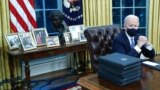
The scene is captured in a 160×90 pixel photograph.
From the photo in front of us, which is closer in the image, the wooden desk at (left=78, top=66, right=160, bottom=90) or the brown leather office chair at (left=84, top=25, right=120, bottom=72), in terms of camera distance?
the wooden desk at (left=78, top=66, right=160, bottom=90)

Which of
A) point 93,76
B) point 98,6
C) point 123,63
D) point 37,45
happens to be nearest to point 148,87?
point 123,63

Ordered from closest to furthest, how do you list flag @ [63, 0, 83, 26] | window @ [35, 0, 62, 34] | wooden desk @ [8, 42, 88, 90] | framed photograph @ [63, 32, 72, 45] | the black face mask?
the black face mask, wooden desk @ [8, 42, 88, 90], framed photograph @ [63, 32, 72, 45], window @ [35, 0, 62, 34], flag @ [63, 0, 83, 26]

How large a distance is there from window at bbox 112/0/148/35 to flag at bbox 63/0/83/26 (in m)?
0.78

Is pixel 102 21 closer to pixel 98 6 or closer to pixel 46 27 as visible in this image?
pixel 98 6

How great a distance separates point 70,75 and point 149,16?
2.05 meters

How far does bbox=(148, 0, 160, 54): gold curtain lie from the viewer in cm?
449

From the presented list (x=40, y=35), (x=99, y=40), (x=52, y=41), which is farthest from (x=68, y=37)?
(x=99, y=40)

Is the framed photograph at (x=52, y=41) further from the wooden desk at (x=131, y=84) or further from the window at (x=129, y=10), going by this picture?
the wooden desk at (x=131, y=84)

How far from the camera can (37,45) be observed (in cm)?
328

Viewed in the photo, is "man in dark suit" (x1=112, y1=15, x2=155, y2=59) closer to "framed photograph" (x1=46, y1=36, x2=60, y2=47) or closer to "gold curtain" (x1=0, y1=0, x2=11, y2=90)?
"framed photograph" (x1=46, y1=36, x2=60, y2=47)

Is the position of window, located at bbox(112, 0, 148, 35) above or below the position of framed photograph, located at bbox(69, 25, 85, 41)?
above

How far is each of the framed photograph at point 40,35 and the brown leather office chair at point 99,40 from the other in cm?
117

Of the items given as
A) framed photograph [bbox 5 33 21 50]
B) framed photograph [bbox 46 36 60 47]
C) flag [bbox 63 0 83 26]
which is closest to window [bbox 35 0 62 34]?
flag [bbox 63 0 83 26]

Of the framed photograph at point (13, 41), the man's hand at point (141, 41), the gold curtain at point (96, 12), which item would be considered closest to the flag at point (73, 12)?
the gold curtain at point (96, 12)
